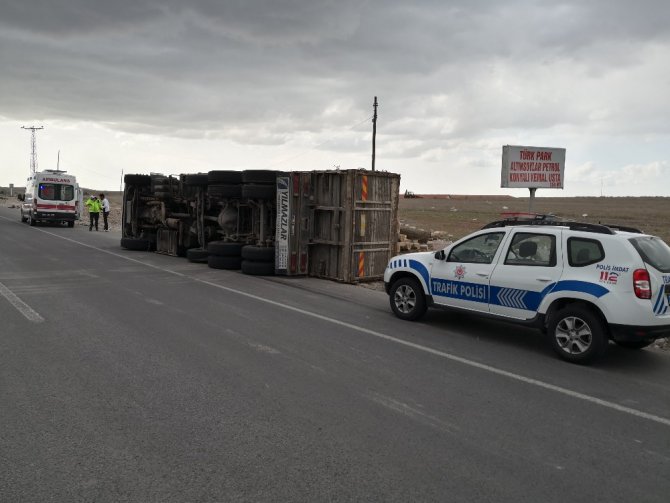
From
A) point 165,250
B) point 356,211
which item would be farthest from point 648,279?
point 165,250

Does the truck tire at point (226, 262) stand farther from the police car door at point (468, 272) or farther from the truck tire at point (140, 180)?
the police car door at point (468, 272)

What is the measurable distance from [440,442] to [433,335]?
3.72 m

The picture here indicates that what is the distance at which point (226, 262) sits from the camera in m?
15.0

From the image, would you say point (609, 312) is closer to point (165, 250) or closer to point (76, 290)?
point (76, 290)

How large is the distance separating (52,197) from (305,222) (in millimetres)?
21923

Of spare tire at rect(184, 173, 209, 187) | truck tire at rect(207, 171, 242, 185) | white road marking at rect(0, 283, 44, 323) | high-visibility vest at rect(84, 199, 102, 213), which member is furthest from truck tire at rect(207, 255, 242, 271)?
high-visibility vest at rect(84, 199, 102, 213)

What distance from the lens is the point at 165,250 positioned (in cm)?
1873

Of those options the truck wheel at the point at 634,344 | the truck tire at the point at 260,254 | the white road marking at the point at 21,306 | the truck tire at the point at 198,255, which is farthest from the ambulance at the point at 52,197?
the truck wheel at the point at 634,344

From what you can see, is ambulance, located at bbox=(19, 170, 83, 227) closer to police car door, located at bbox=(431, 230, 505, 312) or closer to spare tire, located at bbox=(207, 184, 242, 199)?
spare tire, located at bbox=(207, 184, 242, 199)

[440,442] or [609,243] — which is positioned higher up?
[609,243]

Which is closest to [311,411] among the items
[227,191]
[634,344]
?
[634,344]

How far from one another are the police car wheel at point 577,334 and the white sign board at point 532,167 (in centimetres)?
720

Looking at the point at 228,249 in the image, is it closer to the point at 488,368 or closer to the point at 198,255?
the point at 198,255

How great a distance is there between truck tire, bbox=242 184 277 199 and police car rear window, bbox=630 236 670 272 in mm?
9015
